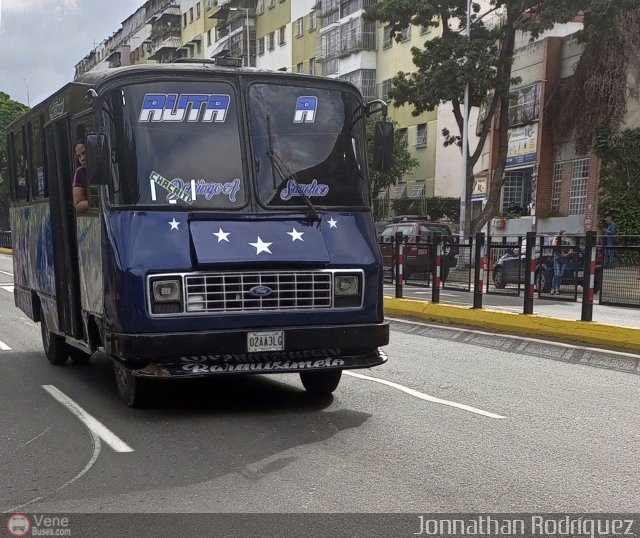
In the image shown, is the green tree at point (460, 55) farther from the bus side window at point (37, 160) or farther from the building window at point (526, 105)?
the bus side window at point (37, 160)

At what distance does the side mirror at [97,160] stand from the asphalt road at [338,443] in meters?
2.01

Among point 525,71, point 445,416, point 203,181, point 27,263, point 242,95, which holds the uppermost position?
point 525,71

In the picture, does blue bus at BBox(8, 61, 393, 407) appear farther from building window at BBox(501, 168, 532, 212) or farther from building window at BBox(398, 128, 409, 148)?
building window at BBox(398, 128, 409, 148)

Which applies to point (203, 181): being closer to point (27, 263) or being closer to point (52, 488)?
point (52, 488)

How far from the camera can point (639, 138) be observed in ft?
93.5

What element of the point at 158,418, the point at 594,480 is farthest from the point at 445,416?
the point at 158,418

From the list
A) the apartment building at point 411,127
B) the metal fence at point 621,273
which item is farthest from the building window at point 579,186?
the metal fence at point 621,273

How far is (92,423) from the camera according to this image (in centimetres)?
671

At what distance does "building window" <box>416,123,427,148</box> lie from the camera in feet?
150

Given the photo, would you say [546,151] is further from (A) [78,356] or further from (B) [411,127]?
(A) [78,356]

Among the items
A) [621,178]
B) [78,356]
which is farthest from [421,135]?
[78,356]

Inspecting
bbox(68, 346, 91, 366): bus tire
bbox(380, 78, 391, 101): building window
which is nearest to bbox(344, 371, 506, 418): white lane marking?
bbox(68, 346, 91, 366): bus tire

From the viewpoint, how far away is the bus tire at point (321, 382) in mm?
7594

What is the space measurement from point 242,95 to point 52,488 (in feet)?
12.3
